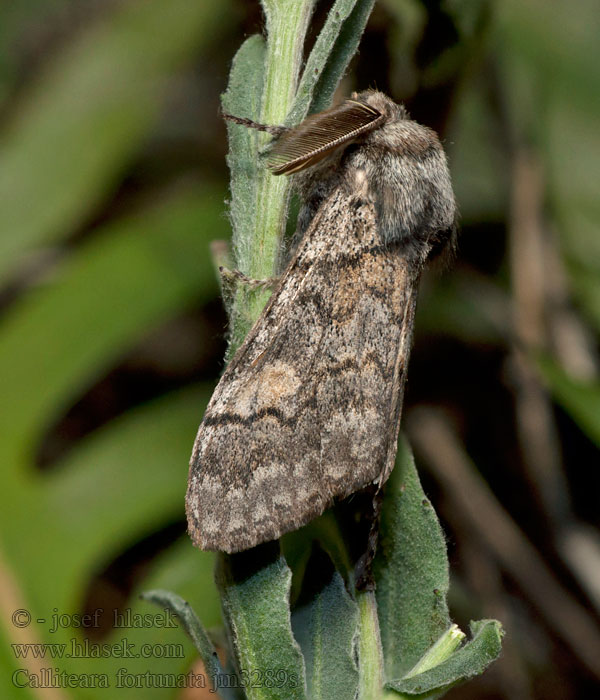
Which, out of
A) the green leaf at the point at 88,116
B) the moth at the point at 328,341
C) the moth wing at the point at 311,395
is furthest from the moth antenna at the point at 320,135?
the green leaf at the point at 88,116

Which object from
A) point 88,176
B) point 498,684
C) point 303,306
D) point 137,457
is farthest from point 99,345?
point 498,684

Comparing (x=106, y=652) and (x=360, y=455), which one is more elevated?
(x=360, y=455)

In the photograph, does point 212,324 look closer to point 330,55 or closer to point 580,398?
point 580,398

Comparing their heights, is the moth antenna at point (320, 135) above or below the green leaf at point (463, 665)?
above

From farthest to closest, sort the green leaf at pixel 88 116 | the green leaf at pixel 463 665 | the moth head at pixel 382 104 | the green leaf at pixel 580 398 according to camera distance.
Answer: the green leaf at pixel 88 116 → the green leaf at pixel 580 398 → the moth head at pixel 382 104 → the green leaf at pixel 463 665

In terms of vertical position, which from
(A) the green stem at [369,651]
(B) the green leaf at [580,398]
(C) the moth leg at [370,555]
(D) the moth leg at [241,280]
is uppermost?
(D) the moth leg at [241,280]

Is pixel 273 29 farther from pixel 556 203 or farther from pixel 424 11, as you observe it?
pixel 556 203

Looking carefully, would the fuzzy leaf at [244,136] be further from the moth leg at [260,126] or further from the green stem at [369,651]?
the green stem at [369,651]
